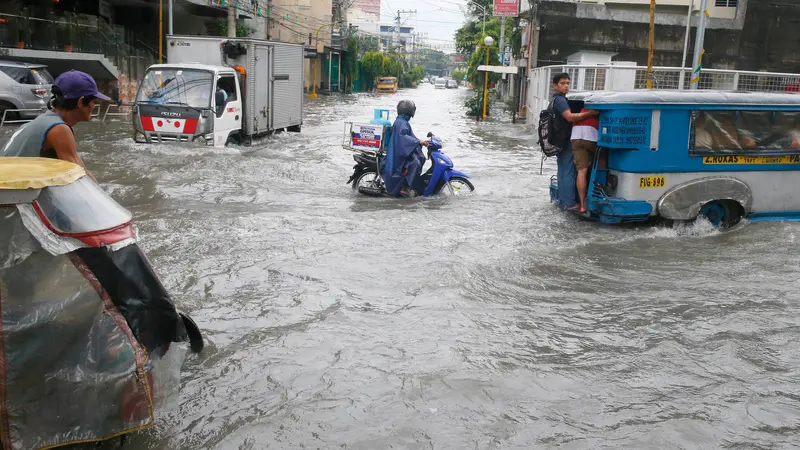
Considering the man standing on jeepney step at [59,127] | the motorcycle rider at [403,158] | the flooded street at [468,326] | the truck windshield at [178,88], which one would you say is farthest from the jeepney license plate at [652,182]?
the truck windshield at [178,88]

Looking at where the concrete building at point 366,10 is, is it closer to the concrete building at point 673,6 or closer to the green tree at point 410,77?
the green tree at point 410,77

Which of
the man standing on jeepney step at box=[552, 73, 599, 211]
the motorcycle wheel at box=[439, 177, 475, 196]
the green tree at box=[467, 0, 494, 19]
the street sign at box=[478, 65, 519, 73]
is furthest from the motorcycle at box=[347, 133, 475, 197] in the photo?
the green tree at box=[467, 0, 494, 19]

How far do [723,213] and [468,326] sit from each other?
16.1 ft

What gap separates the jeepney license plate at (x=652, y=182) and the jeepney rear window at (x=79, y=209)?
6.51 m

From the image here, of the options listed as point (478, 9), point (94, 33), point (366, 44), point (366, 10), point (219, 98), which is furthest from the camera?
point (366, 10)

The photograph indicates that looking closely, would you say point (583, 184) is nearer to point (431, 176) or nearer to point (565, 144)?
point (565, 144)

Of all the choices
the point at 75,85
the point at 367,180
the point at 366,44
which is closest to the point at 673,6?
the point at 367,180

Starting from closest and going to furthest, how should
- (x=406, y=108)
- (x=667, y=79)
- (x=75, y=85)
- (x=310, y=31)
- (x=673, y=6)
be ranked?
1. (x=75, y=85)
2. (x=406, y=108)
3. (x=667, y=79)
4. (x=673, y=6)
5. (x=310, y=31)

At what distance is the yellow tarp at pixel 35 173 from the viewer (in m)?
3.36

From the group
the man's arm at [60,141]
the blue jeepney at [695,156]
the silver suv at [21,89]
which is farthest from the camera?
the silver suv at [21,89]

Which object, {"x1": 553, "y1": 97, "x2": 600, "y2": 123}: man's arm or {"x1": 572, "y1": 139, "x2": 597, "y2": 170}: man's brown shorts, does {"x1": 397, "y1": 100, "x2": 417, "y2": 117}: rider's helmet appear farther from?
{"x1": 572, "y1": 139, "x2": 597, "y2": 170}: man's brown shorts

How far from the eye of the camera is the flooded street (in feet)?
14.3

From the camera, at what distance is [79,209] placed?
11.8 feet

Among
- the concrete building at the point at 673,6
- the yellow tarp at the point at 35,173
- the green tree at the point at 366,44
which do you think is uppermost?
the green tree at the point at 366,44
